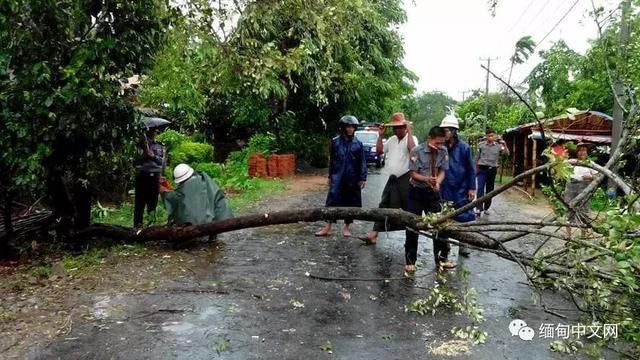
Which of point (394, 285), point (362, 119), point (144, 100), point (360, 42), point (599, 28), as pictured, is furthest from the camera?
point (362, 119)

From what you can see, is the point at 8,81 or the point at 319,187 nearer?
the point at 8,81

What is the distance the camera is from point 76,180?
667 cm

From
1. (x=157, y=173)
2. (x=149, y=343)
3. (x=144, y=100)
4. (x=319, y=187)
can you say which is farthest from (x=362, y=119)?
(x=149, y=343)

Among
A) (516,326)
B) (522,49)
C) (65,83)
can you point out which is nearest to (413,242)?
(516,326)

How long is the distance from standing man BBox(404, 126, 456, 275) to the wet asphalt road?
0.31 m

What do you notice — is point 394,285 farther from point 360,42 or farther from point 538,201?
point 360,42

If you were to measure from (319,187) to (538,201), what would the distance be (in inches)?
226

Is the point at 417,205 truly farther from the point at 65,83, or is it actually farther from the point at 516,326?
the point at 65,83

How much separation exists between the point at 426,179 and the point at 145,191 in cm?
399

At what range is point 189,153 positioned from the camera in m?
18.1

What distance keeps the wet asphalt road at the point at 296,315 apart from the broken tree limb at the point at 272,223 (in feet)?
1.42

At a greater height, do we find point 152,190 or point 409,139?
point 409,139

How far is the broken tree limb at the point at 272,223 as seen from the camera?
208 inches

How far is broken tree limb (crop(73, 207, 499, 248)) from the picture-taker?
5.29m
